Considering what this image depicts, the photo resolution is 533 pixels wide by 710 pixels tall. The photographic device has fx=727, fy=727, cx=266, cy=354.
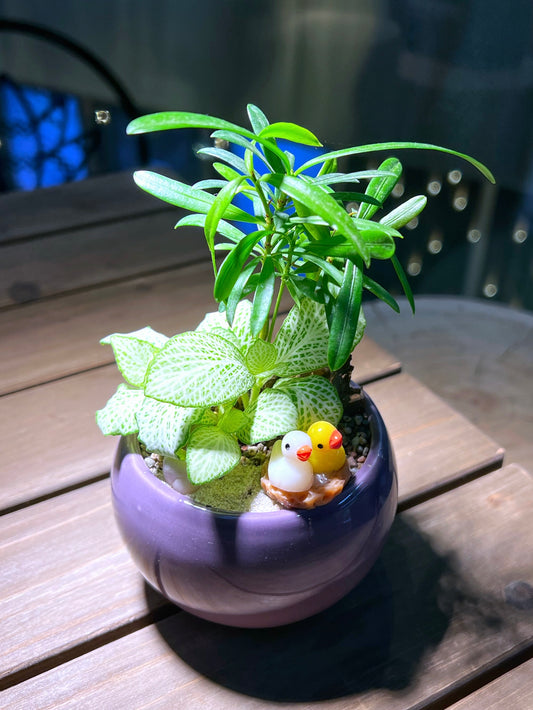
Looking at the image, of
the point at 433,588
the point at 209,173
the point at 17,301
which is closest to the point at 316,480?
the point at 433,588

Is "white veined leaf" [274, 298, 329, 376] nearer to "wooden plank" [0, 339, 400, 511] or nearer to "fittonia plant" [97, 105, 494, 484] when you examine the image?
"fittonia plant" [97, 105, 494, 484]

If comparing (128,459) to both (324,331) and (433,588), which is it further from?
(433,588)

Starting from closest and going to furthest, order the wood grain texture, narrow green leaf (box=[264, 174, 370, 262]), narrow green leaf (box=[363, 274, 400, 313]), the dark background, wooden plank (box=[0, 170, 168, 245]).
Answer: narrow green leaf (box=[264, 174, 370, 262])
narrow green leaf (box=[363, 274, 400, 313])
wooden plank (box=[0, 170, 168, 245])
the wood grain texture
the dark background

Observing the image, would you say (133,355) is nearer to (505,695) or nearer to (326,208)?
(326,208)

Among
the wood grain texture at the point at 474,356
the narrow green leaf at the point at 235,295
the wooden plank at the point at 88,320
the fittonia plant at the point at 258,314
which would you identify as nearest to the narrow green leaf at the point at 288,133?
the fittonia plant at the point at 258,314

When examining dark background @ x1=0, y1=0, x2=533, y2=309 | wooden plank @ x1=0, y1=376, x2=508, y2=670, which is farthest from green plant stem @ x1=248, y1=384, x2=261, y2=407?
dark background @ x1=0, y1=0, x2=533, y2=309

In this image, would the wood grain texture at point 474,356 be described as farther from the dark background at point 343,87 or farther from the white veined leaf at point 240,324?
the white veined leaf at point 240,324
